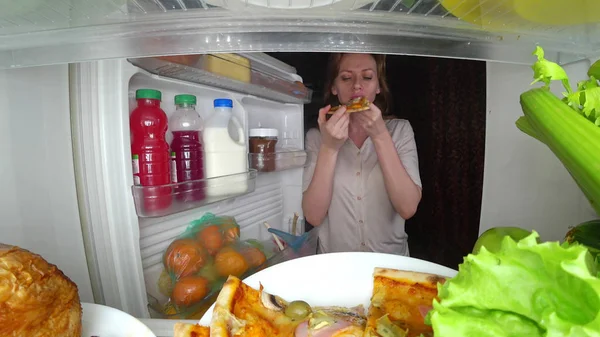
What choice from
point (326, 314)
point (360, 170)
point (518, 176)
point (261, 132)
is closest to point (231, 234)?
point (261, 132)

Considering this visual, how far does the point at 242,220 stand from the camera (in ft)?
3.40

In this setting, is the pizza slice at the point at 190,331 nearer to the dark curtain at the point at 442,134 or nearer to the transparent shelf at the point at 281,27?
the transparent shelf at the point at 281,27

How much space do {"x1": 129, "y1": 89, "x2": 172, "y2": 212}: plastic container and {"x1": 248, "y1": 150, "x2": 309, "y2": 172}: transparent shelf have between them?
0.24 meters

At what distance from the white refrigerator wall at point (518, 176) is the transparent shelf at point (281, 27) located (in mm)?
200

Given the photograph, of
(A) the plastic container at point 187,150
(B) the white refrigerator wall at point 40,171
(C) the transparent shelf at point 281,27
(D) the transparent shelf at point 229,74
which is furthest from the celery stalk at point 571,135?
(B) the white refrigerator wall at point 40,171

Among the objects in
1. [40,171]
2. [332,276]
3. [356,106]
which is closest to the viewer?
[332,276]

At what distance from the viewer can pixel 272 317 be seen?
0.52 metres

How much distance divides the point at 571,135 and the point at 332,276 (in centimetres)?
40

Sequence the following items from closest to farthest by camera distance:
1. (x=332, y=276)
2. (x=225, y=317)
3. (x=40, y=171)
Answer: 1. (x=225, y=317)
2. (x=332, y=276)
3. (x=40, y=171)

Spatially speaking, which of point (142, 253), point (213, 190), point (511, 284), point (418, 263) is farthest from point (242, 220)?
point (511, 284)

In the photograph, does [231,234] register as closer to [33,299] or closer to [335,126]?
[335,126]

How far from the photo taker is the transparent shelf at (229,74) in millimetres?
789

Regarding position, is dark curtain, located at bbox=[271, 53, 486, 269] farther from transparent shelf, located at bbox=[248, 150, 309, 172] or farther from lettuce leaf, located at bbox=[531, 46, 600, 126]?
lettuce leaf, located at bbox=[531, 46, 600, 126]

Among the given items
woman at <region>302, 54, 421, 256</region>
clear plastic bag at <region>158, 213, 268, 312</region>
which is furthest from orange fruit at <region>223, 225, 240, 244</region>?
woman at <region>302, 54, 421, 256</region>
